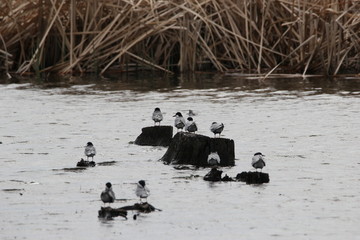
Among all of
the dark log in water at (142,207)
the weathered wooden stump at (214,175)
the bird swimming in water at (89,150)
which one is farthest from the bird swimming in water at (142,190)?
the bird swimming in water at (89,150)

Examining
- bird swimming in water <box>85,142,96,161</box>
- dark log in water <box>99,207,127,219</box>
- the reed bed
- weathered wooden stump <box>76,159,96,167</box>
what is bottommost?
dark log in water <box>99,207,127,219</box>

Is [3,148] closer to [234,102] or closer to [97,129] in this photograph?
[97,129]

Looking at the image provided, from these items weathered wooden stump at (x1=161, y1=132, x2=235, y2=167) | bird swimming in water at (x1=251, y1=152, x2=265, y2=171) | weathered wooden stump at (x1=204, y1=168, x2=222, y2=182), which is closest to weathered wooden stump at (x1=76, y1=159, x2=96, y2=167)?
weathered wooden stump at (x1=161, y1=132, x2=235, y2=167)

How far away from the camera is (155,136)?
49.4 ft

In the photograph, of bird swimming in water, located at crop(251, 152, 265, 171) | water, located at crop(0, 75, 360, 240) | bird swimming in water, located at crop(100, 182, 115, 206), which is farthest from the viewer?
bird swimming in water, located at crop(251, 152, 265, 171)

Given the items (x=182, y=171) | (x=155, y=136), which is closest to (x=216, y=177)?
(x=182, y=171)

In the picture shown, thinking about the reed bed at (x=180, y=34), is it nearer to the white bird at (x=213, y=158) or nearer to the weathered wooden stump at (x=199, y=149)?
the weathered wooden stump at (x=199, y=149)

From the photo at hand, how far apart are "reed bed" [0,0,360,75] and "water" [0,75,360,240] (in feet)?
5.04

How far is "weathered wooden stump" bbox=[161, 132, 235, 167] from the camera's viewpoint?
1314 centimetres

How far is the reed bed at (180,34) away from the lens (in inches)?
974

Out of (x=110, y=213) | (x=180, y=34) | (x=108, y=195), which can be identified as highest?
(x=180, y=34)

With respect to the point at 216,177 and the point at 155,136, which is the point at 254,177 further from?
the point at 155,136

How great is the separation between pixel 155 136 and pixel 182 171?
2332mm

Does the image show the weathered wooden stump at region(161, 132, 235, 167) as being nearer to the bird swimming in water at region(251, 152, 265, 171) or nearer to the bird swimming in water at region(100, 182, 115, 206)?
the bird swimming in water at region(251, 152, 265, 171)
